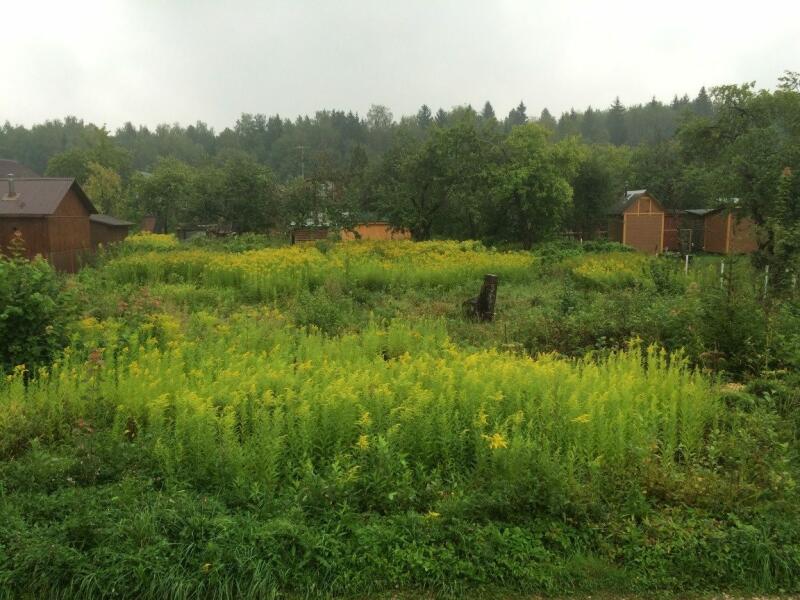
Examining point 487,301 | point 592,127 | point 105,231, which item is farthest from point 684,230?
point 592,127

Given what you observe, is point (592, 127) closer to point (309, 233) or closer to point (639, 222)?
point (639, 222)

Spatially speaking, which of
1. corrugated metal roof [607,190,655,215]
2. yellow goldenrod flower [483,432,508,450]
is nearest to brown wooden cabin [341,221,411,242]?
corrugated metal roof [607,190,655,215]

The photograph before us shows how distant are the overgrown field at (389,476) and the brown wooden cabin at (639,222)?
143 ft

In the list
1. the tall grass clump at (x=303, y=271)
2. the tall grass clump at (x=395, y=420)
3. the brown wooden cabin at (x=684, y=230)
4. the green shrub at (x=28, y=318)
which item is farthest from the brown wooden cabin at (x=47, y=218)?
the brown wooden cabin at (x=684, y=230)

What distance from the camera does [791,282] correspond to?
10.1m

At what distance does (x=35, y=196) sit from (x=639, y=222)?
133 ft

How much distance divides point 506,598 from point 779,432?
10.5 ft

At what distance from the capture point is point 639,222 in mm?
49031

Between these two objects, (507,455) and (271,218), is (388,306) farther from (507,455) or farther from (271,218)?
(271,218)

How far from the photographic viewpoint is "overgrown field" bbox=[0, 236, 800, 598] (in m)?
3.94

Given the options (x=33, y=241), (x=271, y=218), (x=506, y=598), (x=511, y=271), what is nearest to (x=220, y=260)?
(x=511, y=271)

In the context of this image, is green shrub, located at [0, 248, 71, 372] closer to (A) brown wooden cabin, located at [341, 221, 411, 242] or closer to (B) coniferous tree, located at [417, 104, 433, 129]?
(A) brown wooden cabin, located at [341, 221, 411, 242]

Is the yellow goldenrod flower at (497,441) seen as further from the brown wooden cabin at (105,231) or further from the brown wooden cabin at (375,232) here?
the brown wooden cabin at (105,231)

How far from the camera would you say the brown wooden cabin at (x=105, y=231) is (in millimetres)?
34688
